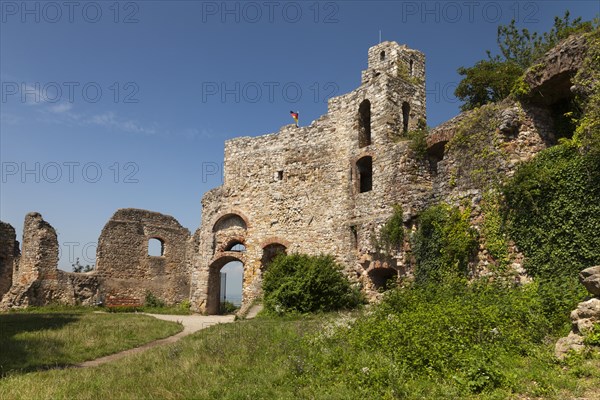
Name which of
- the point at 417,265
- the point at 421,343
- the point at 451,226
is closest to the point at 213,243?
the point at 417,265

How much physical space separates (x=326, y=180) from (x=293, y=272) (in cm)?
463

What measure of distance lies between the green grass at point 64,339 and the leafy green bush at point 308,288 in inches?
136

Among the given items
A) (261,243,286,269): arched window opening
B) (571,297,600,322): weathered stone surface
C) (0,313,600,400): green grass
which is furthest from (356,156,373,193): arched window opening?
(571,297,600,322): weathered stone surface

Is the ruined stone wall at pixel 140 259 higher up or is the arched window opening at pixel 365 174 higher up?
the arched window opening at pixel 365 174

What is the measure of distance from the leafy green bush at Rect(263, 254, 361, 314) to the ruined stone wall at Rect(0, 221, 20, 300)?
62.4 feet

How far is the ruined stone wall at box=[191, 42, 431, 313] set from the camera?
17234 mm

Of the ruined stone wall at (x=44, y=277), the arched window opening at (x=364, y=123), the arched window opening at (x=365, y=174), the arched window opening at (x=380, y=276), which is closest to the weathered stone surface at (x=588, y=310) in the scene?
the arched window opening at (x=380, y=276)

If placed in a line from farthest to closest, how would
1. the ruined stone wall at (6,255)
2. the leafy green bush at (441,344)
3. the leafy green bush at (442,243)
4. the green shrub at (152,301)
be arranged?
1. the green shrub at (152,301)
2. the ruined stone wall at (6,255)
3. the leafy green bush at (442,243)
4. the leafy green bush at (441,344)

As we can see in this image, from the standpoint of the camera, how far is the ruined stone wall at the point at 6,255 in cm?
2730

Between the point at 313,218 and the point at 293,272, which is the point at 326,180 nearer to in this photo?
the point at 313,218

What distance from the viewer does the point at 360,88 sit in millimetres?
19328

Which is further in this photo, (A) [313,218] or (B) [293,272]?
(A) [313,218]

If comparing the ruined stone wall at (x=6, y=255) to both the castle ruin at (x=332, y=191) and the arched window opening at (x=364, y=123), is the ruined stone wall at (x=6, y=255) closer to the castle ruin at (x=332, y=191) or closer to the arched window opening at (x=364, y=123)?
the castle ruin at (x=332, y=191)

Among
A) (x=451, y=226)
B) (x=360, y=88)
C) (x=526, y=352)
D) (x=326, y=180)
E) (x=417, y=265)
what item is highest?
(x=360, y=88)
